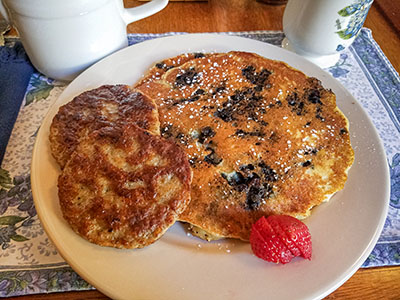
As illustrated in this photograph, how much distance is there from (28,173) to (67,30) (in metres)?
0.49

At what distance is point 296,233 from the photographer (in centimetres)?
78

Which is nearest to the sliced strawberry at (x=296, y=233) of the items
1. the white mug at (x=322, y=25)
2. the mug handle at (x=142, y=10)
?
the white mug at (x=322, y=25)

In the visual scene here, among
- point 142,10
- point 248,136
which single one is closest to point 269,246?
point 248,136

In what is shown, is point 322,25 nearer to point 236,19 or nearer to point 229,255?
point 236,19

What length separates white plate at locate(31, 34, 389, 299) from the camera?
747 mm

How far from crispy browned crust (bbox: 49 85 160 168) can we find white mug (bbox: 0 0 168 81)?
0.76ft

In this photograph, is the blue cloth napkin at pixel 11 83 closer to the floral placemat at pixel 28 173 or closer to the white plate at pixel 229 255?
the floral placemat at pixel 28 173

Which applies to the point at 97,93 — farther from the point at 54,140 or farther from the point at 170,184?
the point at 170,184

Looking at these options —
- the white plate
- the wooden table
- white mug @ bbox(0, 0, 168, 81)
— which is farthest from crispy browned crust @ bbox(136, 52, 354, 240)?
the wooden table

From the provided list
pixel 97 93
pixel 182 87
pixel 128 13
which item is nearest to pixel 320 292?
pixel 182 87

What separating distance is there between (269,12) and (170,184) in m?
1.30

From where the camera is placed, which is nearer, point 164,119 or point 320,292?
point 320,292

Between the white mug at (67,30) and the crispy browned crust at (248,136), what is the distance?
22 centimetres

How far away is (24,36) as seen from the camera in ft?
3.84
